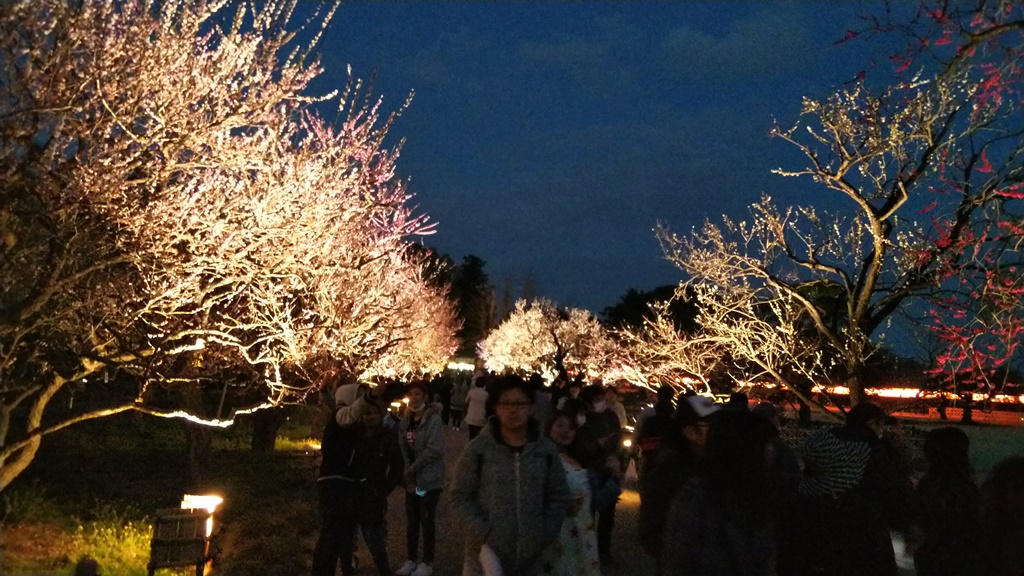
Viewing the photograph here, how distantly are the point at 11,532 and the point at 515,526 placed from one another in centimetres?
728

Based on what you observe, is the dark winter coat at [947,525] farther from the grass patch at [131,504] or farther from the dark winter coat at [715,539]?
the grass patch at [131,504]

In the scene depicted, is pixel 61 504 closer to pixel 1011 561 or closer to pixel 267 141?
pixel 267 141

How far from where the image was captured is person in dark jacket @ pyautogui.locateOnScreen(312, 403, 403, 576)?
7.21 meters

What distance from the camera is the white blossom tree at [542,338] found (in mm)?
48688

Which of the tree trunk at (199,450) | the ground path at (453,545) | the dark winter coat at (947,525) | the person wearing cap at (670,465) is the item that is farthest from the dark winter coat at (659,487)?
the tree trunk at (199,450)

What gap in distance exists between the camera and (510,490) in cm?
451

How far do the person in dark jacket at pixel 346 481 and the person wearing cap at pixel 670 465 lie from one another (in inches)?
119

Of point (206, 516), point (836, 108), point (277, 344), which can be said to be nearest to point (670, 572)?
point (206, 516)

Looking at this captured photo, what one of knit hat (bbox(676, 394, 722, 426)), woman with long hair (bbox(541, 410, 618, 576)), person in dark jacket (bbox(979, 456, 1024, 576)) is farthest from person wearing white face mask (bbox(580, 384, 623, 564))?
person in dark jacket (bbox(979, 456, 1024, 576))

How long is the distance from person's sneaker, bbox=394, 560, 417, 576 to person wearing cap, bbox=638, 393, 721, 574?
14.9 feet

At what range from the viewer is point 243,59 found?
8.19 metres

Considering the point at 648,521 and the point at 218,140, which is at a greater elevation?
the point at 218,140

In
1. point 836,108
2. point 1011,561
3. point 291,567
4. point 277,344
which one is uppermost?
point 836,108

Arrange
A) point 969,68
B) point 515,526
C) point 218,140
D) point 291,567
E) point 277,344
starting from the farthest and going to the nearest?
point 277,344, point 291,567, point 218,140, point 969,68, point 515,526
